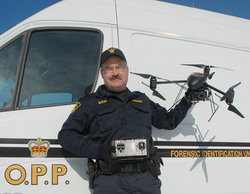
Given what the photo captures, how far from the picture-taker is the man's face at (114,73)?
6.53 ft

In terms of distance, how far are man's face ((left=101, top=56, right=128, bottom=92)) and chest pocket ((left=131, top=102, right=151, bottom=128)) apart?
192 millimetres

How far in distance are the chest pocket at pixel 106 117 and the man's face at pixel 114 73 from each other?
7.4 inches

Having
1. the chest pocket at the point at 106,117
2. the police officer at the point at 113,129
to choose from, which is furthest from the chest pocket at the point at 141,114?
the chest pocket at the point at 106,117

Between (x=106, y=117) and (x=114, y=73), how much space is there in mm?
359

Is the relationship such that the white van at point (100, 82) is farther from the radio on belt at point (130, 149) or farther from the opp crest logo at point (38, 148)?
the radio on belt at point (130, 149)

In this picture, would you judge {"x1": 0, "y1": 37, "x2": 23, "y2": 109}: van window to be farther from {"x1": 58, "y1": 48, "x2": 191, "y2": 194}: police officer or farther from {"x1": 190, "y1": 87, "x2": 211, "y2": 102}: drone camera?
{"x1": 190, "y1": 87, "x2": 211, "y2": 102}: drone camera

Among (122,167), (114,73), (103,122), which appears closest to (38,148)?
(103,122)

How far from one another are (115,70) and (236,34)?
164 cm

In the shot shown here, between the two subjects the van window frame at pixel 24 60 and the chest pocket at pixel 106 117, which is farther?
→ the van window frame at pixel 24 60

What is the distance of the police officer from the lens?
1.77m

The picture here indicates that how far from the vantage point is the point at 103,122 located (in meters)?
1.88

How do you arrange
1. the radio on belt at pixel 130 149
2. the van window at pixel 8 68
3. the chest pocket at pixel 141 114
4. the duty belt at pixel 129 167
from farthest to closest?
the van window at pixel 8 68 → the chest pocket at pixel 141 114 → the duty belt at pixel 129 167 → the radio on belt at pixel 130 149

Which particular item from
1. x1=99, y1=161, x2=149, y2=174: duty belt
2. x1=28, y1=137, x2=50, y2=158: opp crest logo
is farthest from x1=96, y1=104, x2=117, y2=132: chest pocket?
x1=28, y1=137, x2=50, y2=158: opp crest logo

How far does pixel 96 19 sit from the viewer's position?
2314 mm
